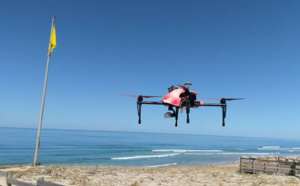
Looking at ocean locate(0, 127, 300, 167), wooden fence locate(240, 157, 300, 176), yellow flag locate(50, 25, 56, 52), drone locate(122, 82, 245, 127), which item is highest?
yellow flag locate(50, 25, 56, 52)

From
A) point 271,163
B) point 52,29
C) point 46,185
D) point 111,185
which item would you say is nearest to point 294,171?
point 271,163

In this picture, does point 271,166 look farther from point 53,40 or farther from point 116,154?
point 116,154

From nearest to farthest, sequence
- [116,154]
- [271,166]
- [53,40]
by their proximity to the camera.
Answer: [53,40] < [271,166] < [116,154]

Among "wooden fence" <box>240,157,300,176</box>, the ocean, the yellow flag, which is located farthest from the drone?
the ocean

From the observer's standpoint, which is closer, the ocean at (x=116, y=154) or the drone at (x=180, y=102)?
the drone at (x=180, y=102)

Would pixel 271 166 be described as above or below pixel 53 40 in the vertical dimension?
below

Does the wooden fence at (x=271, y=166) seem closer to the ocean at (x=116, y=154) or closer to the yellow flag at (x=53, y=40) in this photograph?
the yellow flag at (x=53, y=40)

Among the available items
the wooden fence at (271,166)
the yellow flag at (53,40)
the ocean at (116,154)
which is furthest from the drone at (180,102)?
the ocean at (116,154)

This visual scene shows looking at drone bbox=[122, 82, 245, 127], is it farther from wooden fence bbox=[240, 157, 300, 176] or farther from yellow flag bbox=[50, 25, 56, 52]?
wooden fence bbox=[240, 157, 300, 176]

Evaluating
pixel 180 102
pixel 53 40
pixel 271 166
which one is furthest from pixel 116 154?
pixel 180 102
